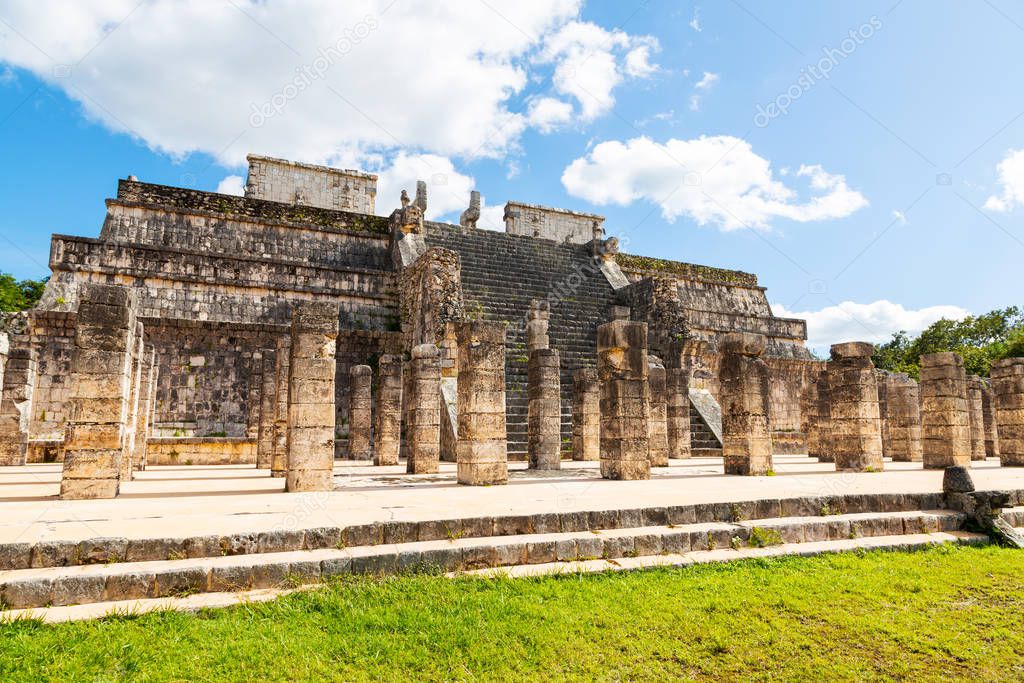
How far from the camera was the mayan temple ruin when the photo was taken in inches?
226

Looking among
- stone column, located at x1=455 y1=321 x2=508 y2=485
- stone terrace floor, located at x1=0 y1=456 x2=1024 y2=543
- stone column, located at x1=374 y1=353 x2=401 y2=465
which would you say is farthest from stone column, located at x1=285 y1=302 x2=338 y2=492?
stone column, located at x1=374 y1=353 x2=401 y2=465

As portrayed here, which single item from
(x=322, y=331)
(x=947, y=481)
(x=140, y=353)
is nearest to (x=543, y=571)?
(x=322, y=331)

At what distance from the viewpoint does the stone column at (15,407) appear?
1409 centimetres

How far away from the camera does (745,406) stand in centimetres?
1265

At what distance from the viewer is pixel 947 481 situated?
798cm

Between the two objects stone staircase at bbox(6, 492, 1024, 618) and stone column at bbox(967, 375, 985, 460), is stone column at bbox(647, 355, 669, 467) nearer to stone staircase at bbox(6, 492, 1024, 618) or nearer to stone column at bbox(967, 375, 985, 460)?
stone staircase at bbox(6, 492, 1024, 618)

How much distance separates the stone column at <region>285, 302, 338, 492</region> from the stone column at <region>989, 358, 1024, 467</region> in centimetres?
1560

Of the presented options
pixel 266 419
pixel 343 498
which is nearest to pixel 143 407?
pixel 266 419

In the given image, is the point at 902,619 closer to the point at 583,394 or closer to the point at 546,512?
the point at 546,512

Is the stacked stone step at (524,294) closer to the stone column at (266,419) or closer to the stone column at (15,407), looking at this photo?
the stone column at (266,419)

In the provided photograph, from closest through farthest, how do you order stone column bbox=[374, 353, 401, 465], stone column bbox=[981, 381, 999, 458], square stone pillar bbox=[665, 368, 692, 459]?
stone column bbox=[374, 353, 401, 465] → square stone pillar bbox=[665, 368, 692, 459] → stone column bbox=[981, 381, 999, 458]

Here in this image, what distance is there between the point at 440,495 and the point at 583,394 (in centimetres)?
813

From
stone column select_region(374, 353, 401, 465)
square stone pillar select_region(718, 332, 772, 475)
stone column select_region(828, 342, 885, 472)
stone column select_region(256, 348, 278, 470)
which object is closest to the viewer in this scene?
square stone pillar select_region(718, 332, 772, 475)

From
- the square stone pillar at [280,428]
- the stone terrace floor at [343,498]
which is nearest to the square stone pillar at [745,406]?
the stone terrace floor at [343,498]
